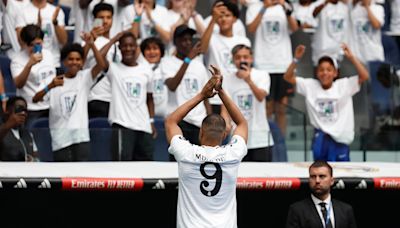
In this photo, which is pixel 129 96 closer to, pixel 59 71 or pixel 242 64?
pixel 59 71

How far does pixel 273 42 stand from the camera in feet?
48.5

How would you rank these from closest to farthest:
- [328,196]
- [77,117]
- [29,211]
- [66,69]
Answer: [328,196] → [29,211] → [77,117] → [66,69]

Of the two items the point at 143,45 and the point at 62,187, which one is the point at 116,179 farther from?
the point at 143,45

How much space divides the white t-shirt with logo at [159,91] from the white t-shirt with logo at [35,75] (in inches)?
42.3

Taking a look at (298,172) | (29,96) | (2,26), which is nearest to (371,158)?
(298,172)

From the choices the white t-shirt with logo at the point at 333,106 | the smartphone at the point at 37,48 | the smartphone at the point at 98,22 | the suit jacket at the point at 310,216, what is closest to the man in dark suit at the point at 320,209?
the suit jacket at the point at 310,216

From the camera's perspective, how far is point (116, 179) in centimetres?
1033

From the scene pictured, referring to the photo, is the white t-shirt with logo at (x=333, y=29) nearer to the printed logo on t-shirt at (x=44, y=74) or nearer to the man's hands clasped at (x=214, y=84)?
the printed logo on t-shirt at (x=44, y=74)

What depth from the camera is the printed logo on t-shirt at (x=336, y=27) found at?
1537 cm

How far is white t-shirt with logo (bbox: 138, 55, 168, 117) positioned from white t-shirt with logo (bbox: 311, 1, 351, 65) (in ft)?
9.60

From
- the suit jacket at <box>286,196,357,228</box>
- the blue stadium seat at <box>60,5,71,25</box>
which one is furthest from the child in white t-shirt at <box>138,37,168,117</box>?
the suit jacket at <box>286,196,357,228</box>

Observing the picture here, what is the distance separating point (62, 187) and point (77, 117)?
234cm

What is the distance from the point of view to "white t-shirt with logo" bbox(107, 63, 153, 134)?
12.6 meters

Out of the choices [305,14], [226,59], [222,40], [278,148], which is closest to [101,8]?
[222,40]
